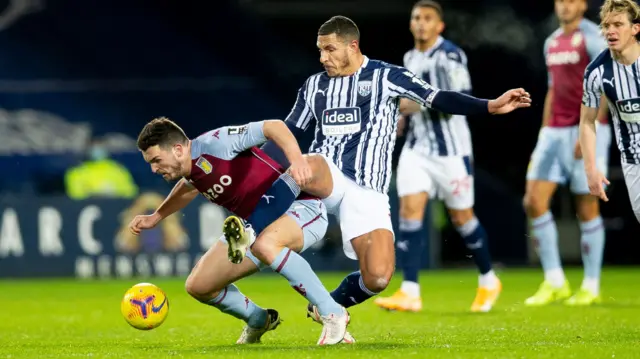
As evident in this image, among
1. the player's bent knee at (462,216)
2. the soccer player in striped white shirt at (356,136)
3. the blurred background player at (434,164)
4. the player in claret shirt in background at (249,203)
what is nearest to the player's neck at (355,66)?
the soccer player in striped white shirt at (356,136)

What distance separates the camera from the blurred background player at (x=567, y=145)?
8.88 metres

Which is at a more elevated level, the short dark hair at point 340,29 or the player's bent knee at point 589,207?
the short dark hair at point 340,29

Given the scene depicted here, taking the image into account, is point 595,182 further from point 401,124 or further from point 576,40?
point 576,40

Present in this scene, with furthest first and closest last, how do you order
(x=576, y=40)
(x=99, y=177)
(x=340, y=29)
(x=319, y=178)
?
(x=99, y=177), (x=576, y=40), (x=340, y=29), (x=319, y=178)

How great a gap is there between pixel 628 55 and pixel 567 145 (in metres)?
2.58

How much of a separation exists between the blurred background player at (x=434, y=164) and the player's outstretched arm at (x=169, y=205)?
2701mm

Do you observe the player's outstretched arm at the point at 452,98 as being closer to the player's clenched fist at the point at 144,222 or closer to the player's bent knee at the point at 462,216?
the player's clenched fist at the point at 144,222

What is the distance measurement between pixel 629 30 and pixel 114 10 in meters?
13.8

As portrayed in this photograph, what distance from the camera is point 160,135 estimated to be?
5.65 m

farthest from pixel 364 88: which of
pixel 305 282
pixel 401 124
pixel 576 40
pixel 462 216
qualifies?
pixel 576 40

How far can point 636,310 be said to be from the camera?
8133 mm

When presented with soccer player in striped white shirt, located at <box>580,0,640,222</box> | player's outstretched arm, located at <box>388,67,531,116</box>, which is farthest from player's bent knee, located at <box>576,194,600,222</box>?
player's outstretched arm, located at <box>388,67,531,116</box>

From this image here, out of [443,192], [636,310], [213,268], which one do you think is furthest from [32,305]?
[636,310]

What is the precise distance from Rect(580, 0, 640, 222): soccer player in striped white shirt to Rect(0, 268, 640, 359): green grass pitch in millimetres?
891
